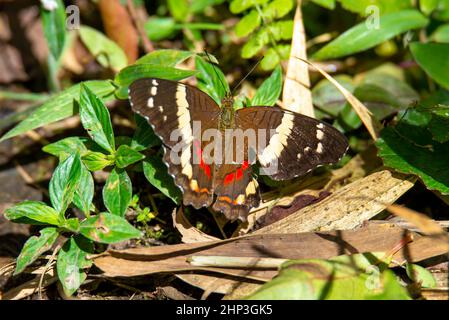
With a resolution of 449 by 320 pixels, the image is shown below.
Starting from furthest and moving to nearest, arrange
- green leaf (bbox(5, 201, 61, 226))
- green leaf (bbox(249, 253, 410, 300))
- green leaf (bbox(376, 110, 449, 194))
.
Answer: green leaf (bbox(376, 110, 449, 194)) < green leaf (bbox(5, 201, 61, 226)) < green leaf (bbox(249, 253, 410, 300))

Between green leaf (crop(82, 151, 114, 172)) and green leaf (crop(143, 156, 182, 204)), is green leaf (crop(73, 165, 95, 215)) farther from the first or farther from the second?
green leaf (crop(143, 156, 182, 204))

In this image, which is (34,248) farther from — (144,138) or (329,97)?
(329,97)

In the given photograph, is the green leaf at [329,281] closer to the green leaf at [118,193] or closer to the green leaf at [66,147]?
the green leaf at [118,193]

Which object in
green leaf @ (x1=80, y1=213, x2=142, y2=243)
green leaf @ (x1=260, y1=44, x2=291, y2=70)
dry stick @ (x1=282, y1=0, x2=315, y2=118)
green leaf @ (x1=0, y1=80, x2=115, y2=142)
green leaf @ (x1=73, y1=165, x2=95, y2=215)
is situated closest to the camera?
green leaf @ (x1=80, y1=213, x2=142, y2=243)

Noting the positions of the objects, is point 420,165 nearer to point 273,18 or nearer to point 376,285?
point 376,285

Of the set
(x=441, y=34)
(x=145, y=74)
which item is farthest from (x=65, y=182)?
(x=441, y=34)

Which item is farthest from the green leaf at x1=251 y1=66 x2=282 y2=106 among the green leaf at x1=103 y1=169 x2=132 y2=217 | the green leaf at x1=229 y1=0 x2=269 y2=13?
the green leaf at x1=103 y1=169 x2=132 y2=217

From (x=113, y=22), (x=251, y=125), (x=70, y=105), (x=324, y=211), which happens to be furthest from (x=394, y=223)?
(x=113, y=22)
